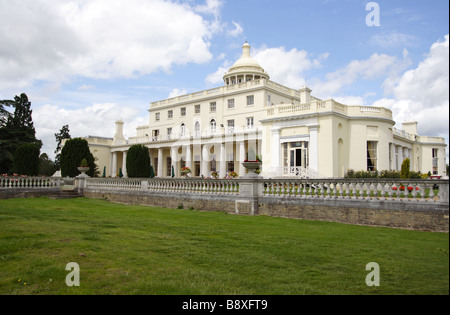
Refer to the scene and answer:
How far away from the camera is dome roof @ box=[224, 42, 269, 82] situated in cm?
4425

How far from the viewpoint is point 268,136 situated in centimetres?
2714

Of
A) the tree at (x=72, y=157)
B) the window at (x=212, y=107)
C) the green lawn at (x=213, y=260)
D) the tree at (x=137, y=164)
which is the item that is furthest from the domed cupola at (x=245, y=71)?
the green lawn at (x=213, y=260)

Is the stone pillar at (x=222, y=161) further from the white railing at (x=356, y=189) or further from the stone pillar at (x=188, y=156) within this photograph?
the white railing at (x=356, y=189)

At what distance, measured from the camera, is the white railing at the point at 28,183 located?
20.3m

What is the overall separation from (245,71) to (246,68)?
1.85ft

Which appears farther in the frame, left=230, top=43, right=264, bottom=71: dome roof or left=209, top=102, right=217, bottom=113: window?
left=230, top=43, right=264, bottom=71: dome roof

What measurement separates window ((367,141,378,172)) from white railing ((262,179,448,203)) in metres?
14.8

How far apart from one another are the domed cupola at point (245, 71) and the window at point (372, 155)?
22388 mm

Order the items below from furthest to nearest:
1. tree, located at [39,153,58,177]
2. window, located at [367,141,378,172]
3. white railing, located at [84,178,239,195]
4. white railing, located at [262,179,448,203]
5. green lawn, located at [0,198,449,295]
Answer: tree, located at [39,153,58,177]
window, located at [367,141,378,172]
white railing, located at [84,178,239,195]
white railing, located at [262,179,448,203]
green lawn, located at [0,198,449,295]

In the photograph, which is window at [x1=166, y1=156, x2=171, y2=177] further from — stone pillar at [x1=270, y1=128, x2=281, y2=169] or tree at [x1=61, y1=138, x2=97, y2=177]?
stone pillar at [x1=270, y1=128, x2=281, y2=169]

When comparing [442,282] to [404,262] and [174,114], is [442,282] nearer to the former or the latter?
[404,262]

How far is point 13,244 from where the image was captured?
6473 millimetres

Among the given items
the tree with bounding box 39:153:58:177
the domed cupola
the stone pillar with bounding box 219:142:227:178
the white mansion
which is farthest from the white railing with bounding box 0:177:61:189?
the tree with bounding box 39:153:58:177
